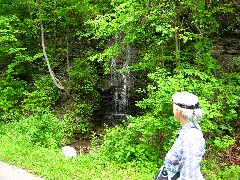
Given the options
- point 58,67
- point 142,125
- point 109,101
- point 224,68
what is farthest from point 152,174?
point 58,67

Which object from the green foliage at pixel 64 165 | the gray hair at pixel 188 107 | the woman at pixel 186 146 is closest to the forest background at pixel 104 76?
the green foliage at pixel 64 165

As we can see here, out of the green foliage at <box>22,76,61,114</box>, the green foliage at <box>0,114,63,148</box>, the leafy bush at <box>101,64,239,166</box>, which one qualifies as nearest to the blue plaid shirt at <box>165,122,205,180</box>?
the leafy bush at <box>101,64,239,166</box>

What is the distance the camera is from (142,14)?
31.0ft

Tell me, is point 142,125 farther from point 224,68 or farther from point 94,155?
point 224,68

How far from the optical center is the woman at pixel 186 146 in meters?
2.90

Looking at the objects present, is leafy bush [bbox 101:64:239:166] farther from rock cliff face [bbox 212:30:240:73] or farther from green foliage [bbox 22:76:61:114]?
green foliage [bbox 22:76:61:114]

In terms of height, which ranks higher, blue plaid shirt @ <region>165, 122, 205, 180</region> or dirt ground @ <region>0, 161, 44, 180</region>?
blue plaid shirt @ <region>165, 122, 205, 180</region>

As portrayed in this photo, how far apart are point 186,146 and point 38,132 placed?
25.5ft

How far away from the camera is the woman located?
9.53ft

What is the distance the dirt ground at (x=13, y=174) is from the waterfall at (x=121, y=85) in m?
9.32

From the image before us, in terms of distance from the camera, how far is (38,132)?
10.0m

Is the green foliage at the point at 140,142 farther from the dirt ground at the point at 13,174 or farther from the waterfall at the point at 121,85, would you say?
the waterfall at the point at 121,85

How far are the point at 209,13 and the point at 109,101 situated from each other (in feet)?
26.8

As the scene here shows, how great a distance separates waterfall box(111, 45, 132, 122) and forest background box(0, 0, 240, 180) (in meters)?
0.71
